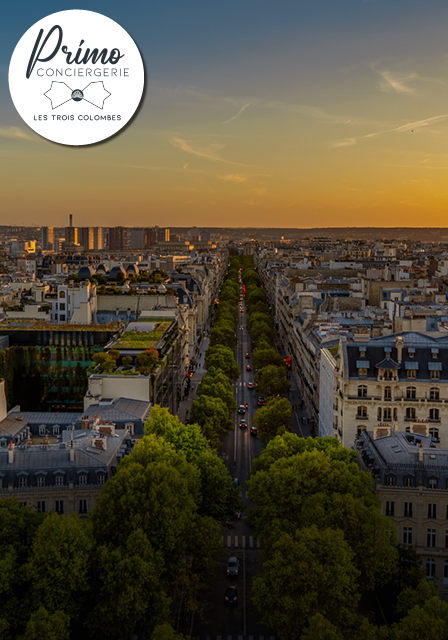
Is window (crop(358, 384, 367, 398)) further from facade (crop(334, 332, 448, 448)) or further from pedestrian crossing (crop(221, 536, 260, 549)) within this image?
pedestrian crossing (crop(221, 536, 260, 549))

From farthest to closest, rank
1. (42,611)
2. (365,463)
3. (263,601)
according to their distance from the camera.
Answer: (365,463)
(263,601)
(42,611)

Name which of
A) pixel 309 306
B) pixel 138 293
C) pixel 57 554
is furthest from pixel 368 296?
pixel 57 554

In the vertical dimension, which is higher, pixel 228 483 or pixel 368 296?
pixel 368 296

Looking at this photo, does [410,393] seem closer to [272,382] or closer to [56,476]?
[56,476]

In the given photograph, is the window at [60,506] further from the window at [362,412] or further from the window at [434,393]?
the window at [434,393]

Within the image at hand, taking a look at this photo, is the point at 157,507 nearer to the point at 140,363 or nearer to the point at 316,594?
the point at 316,594

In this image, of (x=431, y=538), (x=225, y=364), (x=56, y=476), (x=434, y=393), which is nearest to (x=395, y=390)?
(x=434, y=393)
